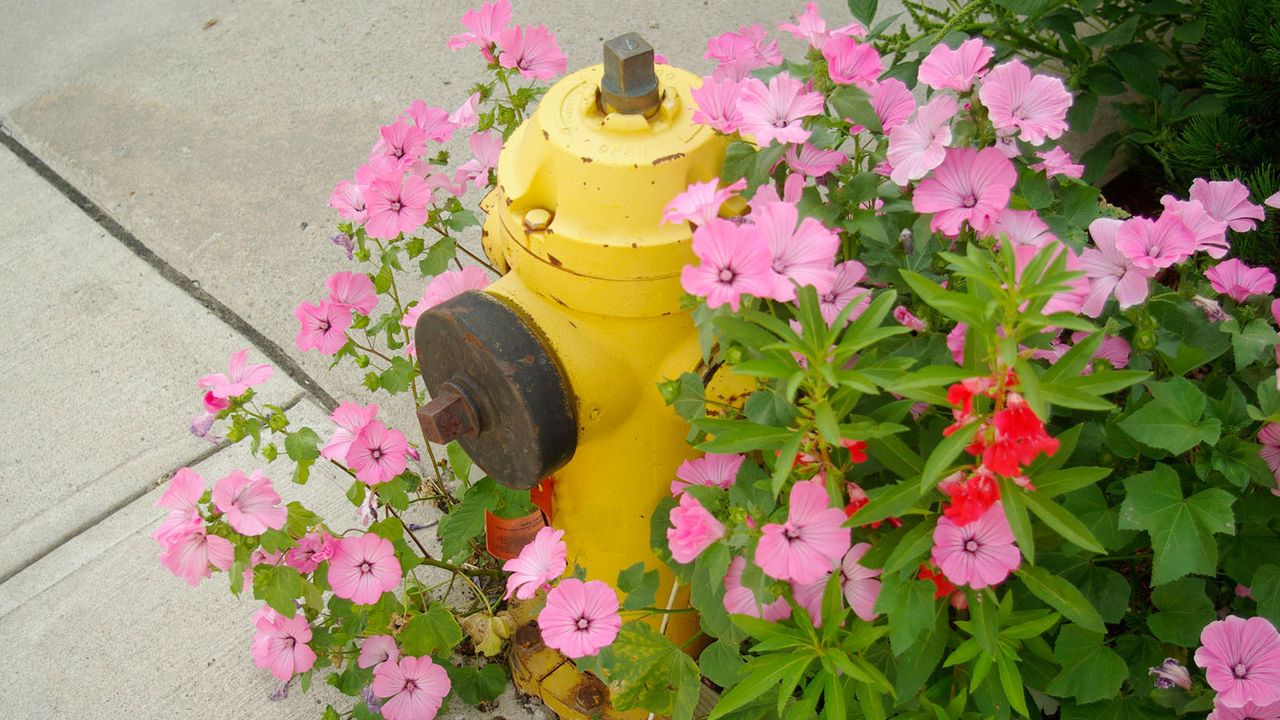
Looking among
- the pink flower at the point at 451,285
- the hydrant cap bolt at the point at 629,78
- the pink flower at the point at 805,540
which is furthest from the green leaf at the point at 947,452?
the pink flower at the point at 451,285

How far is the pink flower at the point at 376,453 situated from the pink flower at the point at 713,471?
1.36 feet

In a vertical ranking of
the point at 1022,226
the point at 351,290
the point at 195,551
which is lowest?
the point at 195,551

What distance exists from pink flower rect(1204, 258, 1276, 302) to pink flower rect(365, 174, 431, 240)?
100 cm

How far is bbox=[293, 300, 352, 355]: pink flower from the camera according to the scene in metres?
1.69

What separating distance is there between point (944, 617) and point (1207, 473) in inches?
13.0

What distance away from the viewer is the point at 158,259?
105 inches

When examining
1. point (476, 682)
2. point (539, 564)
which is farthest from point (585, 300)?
point (476, 682)

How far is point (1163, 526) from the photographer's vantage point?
1201mm

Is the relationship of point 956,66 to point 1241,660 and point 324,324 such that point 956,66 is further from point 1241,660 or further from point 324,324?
point 324,324

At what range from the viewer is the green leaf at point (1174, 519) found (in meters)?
1.18

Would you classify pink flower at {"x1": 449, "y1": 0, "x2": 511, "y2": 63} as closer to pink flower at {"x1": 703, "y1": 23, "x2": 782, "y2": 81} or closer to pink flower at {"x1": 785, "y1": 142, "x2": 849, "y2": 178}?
pink flower at {"x1": 703, "y1": 23, "x2": 782, "y2": 81}

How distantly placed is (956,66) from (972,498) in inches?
19.5

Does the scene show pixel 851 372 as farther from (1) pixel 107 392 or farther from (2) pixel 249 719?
(1) pixel 107 392

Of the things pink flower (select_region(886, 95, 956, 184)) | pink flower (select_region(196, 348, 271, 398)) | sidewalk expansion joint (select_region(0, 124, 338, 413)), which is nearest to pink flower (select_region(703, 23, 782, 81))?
pink flower (select_region(886, 95, 956, 184))
